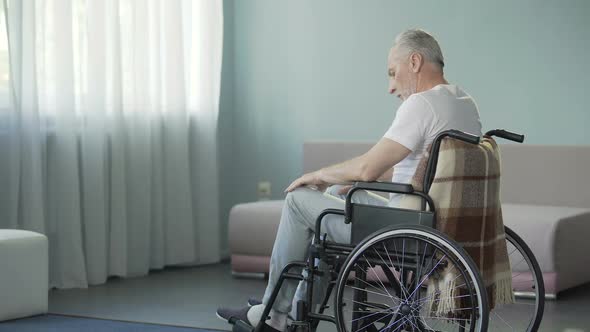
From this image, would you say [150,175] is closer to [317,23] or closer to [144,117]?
[144,117]

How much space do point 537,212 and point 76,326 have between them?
2100mm

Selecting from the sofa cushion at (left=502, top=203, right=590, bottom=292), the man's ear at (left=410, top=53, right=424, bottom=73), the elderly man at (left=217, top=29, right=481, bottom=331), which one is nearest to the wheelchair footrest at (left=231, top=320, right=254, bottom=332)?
the elderly man at (left=217, top=29, right=481, bottom=331)

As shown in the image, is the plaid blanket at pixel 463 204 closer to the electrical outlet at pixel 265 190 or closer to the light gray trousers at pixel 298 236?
the light gray trousers at pixel 298 236

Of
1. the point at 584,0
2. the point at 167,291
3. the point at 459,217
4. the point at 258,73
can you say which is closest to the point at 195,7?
the point at 258,73

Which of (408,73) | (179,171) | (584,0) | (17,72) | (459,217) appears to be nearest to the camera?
(459,217)

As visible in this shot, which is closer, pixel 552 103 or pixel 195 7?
pixel 552 103

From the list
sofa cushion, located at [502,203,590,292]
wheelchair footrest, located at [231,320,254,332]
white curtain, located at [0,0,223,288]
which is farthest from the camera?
white curtain, located at [0,0,223,288]

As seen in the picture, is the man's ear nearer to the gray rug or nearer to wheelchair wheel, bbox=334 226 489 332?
wheelchair wheel, bbox=334 226 489 332

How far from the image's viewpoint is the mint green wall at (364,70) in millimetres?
4988

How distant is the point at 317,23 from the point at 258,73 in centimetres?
47

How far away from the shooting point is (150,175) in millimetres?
5184

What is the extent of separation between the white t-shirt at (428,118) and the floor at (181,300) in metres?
1.06

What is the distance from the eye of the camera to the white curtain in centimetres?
456

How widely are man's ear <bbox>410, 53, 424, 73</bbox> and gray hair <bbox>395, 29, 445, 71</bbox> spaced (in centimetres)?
1
